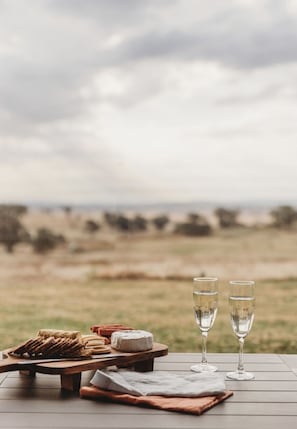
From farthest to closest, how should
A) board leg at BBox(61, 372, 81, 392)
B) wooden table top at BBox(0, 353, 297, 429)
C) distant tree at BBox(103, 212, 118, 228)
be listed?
distant tree at BBox(103, 212, 118, 228), board leg at BBox(61, 372, 81, 392), wooden table top at BBox(0, 353, 297, 429)

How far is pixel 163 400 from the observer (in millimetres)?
1458

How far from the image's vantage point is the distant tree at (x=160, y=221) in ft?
17.2

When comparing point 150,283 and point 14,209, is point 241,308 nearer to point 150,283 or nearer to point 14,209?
point 150,283

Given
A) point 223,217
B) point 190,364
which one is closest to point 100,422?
point 190,364

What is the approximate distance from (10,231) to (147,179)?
118 centimetres

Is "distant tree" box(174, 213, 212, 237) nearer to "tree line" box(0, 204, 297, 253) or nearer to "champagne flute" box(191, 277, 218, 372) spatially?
"tree line" box(0, 204, 297, 253)

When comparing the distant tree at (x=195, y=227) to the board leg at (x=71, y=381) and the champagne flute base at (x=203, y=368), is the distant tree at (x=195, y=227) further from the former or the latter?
the board leg at (x=71, y=381)

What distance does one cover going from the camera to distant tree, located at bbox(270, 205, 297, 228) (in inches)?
206

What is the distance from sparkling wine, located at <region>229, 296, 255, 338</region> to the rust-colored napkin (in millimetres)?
203

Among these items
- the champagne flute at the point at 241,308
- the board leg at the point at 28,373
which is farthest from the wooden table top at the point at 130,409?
the champagne flute at the point at 241,308

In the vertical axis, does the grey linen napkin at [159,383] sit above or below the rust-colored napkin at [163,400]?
above

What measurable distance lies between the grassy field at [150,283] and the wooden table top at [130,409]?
356cm

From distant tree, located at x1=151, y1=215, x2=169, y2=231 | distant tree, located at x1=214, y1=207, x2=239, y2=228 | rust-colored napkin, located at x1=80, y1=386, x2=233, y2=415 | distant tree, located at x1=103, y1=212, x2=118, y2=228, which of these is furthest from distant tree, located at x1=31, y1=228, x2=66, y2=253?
rust-colored napkin, located at x1=80, y1=386, x2=233, y2=415

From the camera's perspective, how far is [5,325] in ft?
17.8
